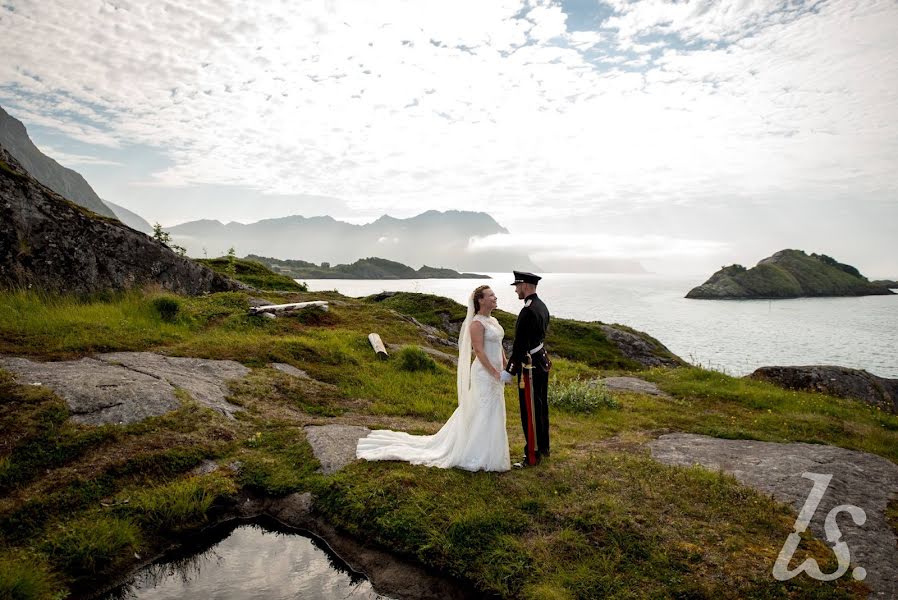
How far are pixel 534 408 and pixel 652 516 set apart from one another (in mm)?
3194

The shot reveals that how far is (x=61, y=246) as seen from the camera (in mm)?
16250

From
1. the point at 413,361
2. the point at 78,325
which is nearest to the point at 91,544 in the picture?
the point at 78,325

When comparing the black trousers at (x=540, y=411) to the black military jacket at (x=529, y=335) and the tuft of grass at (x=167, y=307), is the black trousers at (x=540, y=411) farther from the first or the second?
the tuft of grass at (x=167, y=307)

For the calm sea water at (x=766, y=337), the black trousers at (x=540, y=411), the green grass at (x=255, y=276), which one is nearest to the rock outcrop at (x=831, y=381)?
the calm sea water at (x=766, y=337)

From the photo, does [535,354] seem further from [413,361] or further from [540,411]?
[413,361]

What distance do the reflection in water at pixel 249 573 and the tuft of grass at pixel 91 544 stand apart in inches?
16.0

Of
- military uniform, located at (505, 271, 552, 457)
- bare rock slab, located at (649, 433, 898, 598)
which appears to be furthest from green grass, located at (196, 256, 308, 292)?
bare rock slab, located at (649, 433, 898, 598)

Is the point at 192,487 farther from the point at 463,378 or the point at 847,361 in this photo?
the point at 847,361

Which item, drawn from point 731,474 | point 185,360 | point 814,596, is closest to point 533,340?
point 731,474

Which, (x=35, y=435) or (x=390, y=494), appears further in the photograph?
(x=390, y=494)

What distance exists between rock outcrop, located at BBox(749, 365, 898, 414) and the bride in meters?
18.9

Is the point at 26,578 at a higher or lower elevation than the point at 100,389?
lower

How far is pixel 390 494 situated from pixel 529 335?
4.15 metres

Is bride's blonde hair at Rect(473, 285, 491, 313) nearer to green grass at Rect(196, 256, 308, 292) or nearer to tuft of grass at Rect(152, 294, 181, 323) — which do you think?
tuft of grass at Rect(152, 294, 181, 323)
